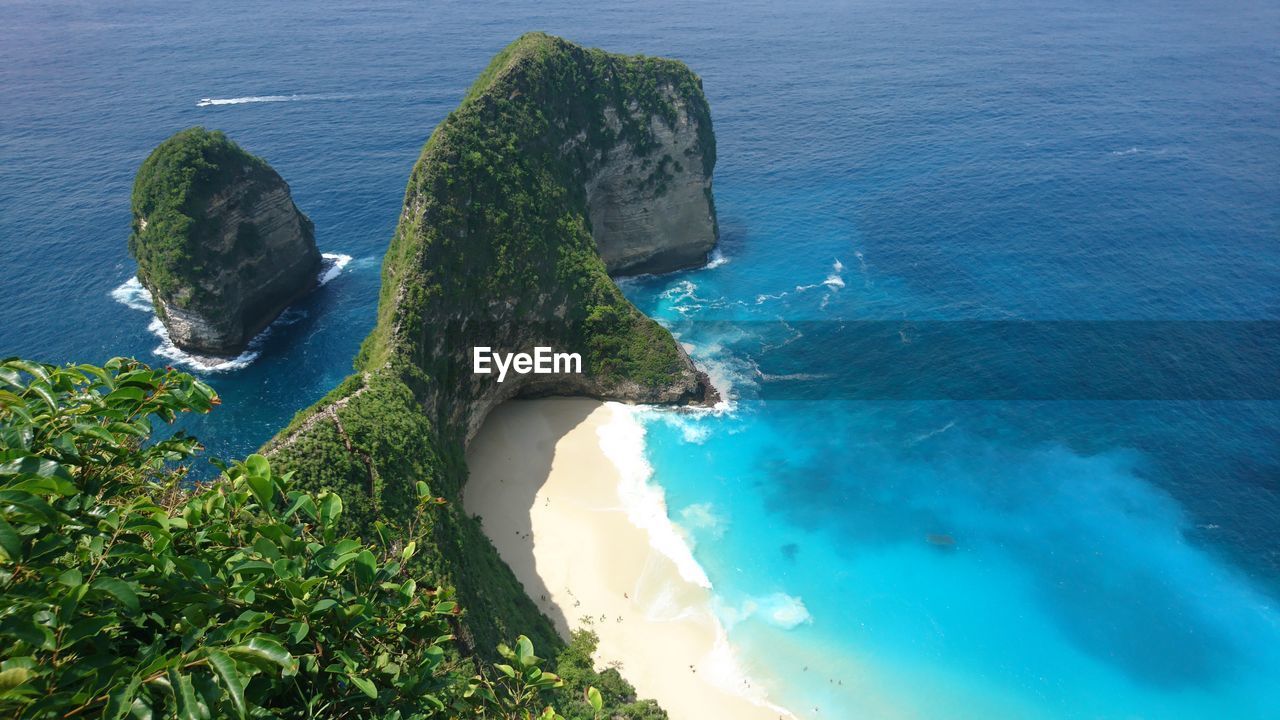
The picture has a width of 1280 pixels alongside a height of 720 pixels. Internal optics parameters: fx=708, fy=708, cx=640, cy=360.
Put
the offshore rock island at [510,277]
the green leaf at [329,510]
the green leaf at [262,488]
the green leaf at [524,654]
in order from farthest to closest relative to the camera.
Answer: the offshore rock island at [510,277]
the green leaf at [524,654]
the green leaf at [329,510]
the green leaf at [262,488]

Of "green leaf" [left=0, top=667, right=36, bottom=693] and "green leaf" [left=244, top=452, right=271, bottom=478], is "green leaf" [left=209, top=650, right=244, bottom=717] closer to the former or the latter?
"green leaf" [left=0, top=667, right=36, bottom=693]

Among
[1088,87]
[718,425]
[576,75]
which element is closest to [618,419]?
[718,425]

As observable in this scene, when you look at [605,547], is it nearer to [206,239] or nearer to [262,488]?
[262,488]

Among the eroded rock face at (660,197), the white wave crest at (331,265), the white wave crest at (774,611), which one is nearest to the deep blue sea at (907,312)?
the white wave crest at (774,611)

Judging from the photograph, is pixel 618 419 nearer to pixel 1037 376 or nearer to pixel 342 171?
pixel 1037 376

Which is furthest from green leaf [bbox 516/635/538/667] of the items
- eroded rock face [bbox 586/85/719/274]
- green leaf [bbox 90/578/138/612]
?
eroded rock face [bbox 586/85/719/274]

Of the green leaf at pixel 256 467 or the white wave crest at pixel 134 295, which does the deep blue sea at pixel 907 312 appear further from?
the green leaf at pixel 256 467

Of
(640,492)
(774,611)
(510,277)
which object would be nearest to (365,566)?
(774,611)
